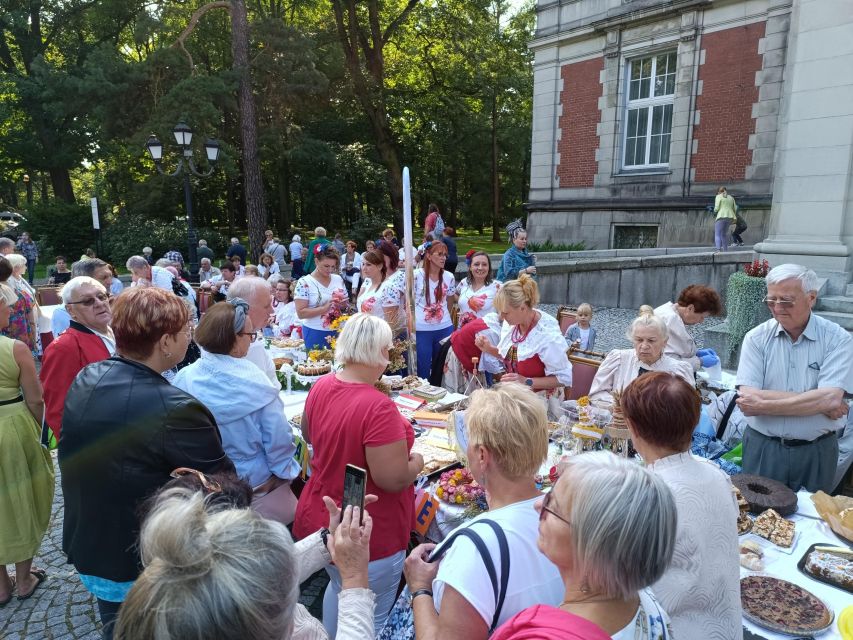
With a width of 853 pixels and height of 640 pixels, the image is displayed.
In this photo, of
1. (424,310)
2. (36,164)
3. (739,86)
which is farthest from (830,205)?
(36,164)

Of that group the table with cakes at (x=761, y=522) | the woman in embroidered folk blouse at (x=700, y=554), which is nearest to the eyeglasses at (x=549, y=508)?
the woman in embroidered folk blouse at (x=700, y=554)

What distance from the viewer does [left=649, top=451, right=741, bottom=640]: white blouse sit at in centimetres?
169

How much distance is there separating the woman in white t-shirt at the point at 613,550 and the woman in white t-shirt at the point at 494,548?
0.87ft

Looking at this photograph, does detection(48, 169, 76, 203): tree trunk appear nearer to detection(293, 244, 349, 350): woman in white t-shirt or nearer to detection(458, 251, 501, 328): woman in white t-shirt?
detection(293, 244, 349, 350): woman in white t-shirt

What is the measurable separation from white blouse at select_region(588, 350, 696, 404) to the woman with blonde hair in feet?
11.9

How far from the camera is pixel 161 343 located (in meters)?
2.27

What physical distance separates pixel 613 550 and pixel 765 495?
1.99m

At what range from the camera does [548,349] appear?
3.96m

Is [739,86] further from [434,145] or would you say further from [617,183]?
[434,145]

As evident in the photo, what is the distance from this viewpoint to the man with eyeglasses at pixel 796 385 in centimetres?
296

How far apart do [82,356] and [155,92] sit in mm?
18206

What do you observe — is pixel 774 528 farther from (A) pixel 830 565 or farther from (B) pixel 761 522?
(A) pixel 830 565

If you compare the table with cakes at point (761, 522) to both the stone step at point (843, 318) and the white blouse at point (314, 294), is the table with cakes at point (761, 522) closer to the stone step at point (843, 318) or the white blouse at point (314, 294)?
the white blouse at point (314, 294)

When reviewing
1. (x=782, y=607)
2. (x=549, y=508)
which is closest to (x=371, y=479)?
(x=549, y=508)
